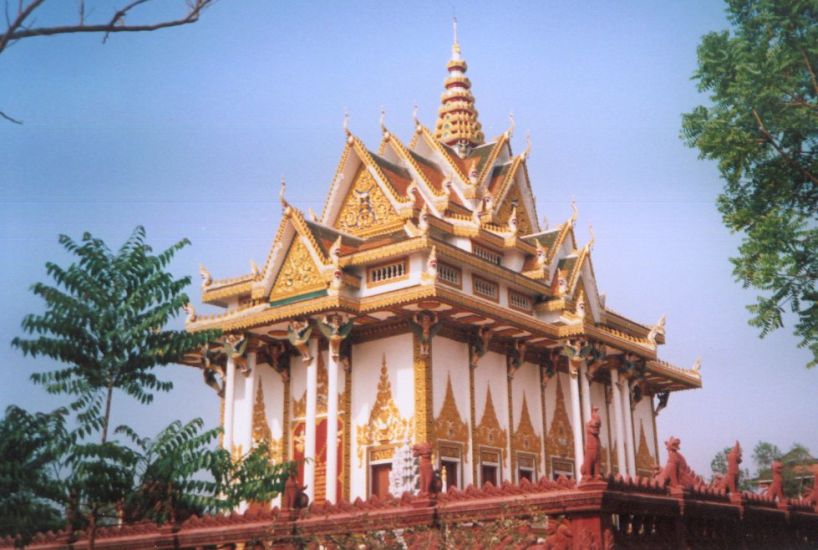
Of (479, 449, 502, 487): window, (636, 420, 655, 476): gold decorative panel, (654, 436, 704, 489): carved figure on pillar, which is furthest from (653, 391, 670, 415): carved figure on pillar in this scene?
(654, 436, 704, 489): carved figure on pillar

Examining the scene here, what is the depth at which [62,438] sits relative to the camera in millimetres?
11617

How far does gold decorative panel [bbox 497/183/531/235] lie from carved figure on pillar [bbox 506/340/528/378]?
15.4 feet

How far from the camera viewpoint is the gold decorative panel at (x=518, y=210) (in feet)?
94.0

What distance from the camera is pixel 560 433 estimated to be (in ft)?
87.6

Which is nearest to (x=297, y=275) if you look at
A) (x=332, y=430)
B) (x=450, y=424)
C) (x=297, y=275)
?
(x=297, y=275)

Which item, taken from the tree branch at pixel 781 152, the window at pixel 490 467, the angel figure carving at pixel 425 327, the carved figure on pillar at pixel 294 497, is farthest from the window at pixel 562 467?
the carved figure on pillar at pixel 294 497

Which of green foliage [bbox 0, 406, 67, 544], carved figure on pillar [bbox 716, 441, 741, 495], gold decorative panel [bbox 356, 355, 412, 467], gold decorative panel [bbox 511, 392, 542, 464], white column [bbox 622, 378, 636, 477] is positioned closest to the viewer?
green foliage [bbox 0, 406, 67, 544]

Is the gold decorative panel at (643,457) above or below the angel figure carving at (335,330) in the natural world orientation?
below

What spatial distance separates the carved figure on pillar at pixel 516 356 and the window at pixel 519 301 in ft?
3.18

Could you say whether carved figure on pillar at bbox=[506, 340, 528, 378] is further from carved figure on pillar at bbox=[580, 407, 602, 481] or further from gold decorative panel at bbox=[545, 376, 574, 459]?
carved figure on pillar at bbox=[580, 407, 602, 481]

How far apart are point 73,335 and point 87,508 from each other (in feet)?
8.70

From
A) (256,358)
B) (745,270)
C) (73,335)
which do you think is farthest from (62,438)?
(256,358)

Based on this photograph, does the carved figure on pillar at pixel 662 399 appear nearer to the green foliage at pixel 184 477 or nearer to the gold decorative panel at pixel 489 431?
the gold decorative panel at pixel 489 431

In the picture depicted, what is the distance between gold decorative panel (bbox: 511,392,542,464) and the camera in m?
24.7
